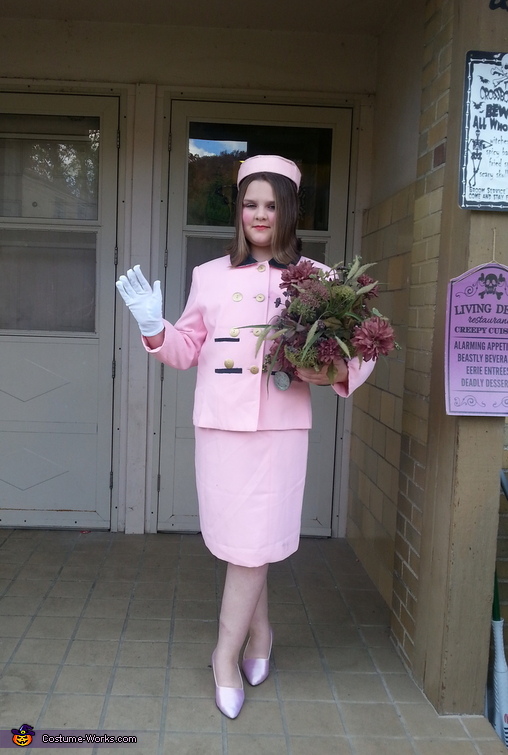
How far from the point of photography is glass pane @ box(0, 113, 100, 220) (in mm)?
3904

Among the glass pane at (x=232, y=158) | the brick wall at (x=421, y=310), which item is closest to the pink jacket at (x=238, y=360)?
the brick wall at (x=421, y=310)

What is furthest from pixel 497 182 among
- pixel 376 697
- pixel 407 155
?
pixel 376 697

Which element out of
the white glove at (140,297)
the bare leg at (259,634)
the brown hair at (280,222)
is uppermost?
the brown hair at (280,222)

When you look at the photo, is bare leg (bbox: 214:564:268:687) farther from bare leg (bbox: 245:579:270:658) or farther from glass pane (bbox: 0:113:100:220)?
glass pane (bbox: 0:113:100:220)

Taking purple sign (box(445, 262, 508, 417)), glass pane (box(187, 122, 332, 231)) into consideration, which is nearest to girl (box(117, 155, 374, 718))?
purple sign (box(445, 262, 508, 417))

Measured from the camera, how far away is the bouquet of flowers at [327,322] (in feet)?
6.40

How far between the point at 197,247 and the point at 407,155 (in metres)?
1.38

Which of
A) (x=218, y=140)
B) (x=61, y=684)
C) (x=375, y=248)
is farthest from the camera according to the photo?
(x=218, y=140)

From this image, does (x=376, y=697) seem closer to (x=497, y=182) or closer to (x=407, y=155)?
(x=497, y=182)

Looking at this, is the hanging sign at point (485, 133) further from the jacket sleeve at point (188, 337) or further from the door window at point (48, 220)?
the door window at point (48, 220)

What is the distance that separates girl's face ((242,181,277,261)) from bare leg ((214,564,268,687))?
1135mm

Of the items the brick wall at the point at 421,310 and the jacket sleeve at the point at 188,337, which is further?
the brick wall at the point at 421,310

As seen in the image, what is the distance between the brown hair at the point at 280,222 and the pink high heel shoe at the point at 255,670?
1477 mm

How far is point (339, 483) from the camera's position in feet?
13.5
